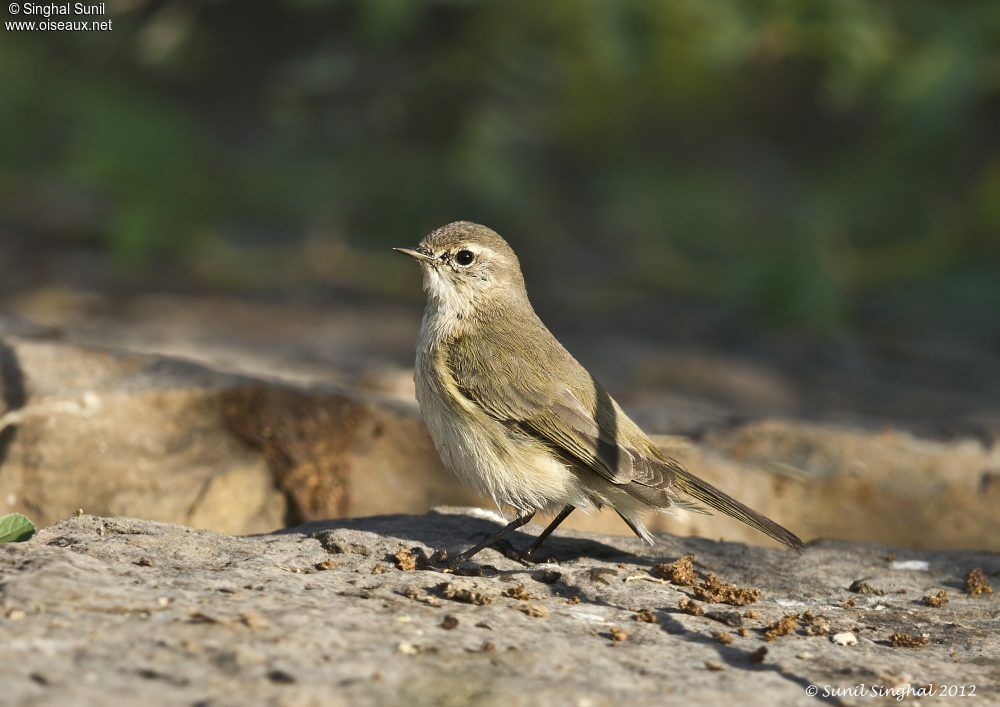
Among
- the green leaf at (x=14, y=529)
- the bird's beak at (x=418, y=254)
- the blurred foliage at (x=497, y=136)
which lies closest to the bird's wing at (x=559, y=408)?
the bird's beak at (x=418, y=254)

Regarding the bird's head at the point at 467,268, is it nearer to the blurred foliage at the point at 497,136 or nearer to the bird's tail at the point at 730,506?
the bird's tail at the point at 730,506

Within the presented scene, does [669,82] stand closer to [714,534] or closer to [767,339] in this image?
[767,339]

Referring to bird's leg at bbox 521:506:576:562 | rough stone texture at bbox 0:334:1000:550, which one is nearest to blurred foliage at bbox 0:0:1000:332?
rough stone texture at bbox 0:334:1000:550

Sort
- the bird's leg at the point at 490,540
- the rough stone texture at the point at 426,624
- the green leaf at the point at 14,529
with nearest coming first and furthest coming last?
the rough stone texture at the point at 426,624, the green leaf at the point at 14,529, the bird's leg at the point at 490,540

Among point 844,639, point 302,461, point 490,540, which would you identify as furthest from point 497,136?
point 844,639

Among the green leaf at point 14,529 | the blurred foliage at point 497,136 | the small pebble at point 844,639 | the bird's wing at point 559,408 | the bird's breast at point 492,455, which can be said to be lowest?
the green leaf at point 14,529

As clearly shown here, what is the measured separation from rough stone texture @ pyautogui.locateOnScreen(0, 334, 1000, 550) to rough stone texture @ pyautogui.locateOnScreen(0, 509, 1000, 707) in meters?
0.76

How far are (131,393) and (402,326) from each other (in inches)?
132

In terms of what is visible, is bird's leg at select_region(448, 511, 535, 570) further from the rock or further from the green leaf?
the green leaf

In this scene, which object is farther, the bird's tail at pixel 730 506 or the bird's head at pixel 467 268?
the bird's head at pixel 467 268

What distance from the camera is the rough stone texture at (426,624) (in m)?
2.69

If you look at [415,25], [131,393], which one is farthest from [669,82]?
[131,393]

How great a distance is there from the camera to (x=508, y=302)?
5129mm

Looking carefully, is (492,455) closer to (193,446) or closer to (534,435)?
(534,435)
